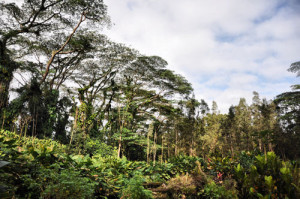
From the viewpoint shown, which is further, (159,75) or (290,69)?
(290,69)

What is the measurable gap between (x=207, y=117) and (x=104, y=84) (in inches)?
742

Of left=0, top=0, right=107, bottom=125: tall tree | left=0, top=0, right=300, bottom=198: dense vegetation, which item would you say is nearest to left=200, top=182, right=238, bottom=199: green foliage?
left=0, top=0, right=300, bottom=198: dense vegetation

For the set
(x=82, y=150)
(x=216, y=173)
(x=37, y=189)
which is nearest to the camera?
(x=37, y=189)

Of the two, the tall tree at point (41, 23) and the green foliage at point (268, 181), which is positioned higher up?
the tall tree at point (41, 23)

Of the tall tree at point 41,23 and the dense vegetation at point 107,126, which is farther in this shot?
the tall tree at point 41,23

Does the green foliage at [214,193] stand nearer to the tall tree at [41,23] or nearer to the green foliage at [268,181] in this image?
the green foliage at [268,181]

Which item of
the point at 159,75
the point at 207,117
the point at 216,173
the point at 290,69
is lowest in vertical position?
the point at 216,173

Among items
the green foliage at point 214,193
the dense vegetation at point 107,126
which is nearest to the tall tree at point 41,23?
the dense vegetation at point 107,126

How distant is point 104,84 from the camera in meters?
16.5

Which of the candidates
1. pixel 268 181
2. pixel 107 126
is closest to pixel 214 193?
pixel 268 181

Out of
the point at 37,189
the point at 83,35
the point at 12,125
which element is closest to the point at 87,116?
the point at 12,125

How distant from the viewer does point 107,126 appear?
14617 mm

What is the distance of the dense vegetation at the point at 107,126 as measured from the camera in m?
3.61

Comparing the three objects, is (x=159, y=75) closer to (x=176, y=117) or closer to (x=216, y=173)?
(x=176, y=117)
